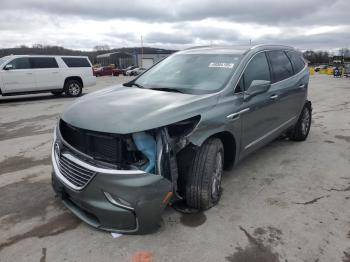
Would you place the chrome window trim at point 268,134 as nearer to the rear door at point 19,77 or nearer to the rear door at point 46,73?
the rear door at point 46,73

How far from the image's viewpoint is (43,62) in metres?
13.2

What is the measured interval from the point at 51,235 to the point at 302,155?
4071 mm

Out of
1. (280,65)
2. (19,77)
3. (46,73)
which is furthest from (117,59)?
(280,65)

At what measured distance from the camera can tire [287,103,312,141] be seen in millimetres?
5938

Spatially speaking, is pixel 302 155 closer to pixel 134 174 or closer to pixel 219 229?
pixel 219 229

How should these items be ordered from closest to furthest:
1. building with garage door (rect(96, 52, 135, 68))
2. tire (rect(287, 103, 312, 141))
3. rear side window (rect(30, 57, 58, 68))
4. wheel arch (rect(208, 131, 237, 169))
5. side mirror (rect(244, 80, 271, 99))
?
wheel arch (rect(208, 131, 237, 169))
side mirror (rect(244, 80, 271, 99))
tire (rect(287, 103, 312, 141))
rear side window (rect(30, 57, 58, 68))
building with garage door (rect(96, 52, 135, 68))

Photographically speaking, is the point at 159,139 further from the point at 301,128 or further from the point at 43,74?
the point at 43,74

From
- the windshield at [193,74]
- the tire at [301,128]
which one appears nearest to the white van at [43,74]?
the windshield at [193,74]

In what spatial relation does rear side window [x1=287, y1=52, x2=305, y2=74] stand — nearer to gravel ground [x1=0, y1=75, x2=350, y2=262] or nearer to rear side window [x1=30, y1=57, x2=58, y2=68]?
gravel ground [x1=0, y1=75, x2=350, y2=262]

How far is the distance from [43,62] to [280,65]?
10947 mm

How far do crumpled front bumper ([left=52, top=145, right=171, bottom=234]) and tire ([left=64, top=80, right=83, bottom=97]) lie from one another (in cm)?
1192

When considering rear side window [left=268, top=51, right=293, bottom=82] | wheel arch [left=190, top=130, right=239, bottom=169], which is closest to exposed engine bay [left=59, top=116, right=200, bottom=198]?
wheel arch [left=190, top=130, right=239, bottom=169]

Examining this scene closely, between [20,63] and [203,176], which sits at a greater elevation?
[20,63]

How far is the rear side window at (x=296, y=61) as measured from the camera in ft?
18.5
